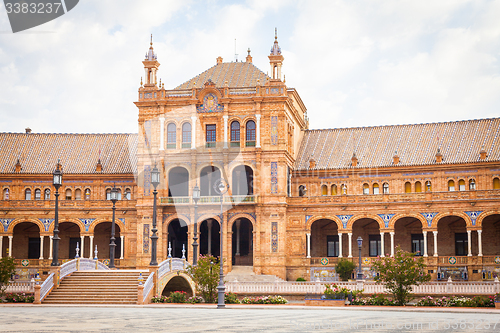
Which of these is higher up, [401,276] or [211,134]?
[211,134]

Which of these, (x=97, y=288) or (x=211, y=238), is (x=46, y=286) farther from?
(x=211, y=238)

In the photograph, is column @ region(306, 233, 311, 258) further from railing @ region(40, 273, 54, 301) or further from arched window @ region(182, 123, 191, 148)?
railing @ region(40, 273, 54, 301)

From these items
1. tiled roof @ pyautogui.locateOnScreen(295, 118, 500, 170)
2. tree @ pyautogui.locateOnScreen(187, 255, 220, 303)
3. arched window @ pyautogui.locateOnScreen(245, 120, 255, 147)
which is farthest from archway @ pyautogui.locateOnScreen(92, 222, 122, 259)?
tree @ pyautogui.locateOnScreen(187, 255, 220, 303)

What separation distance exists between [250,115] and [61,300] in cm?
2645

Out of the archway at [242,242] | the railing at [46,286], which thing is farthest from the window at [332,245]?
the railing at [46,286]

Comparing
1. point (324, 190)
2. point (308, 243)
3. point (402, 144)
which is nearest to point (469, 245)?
point (402, 144)

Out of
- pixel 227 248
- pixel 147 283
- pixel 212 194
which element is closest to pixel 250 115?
pixel 212 194

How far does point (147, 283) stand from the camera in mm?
35188

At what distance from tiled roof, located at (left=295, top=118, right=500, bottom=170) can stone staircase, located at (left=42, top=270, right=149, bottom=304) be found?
26.9m

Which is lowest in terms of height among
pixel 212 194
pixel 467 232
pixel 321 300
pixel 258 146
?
pixel 321 300

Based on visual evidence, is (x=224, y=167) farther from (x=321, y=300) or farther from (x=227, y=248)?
(x=321, y=300)

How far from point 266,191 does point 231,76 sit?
1188 centimetres

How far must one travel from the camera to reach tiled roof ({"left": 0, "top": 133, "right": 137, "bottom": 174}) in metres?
62.3

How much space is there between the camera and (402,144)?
5962 centimetres
